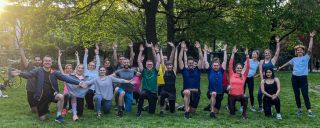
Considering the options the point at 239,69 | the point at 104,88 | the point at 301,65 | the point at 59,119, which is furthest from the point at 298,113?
the point at 59,119

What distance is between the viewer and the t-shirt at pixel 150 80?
36.8 feet

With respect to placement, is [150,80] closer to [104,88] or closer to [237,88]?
[104,88]

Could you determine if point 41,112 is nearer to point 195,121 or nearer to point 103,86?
point 103,86

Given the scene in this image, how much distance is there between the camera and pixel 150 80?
11.2m

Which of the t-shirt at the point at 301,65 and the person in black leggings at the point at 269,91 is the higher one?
the t-shirt at the point at 301,65

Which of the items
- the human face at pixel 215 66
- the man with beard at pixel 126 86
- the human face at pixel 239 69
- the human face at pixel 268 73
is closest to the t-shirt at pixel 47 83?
the man with beard at pixel 126 86

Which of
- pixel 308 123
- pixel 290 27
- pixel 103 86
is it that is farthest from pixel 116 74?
pixel 290 27

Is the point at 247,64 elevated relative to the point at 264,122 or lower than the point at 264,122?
elevated

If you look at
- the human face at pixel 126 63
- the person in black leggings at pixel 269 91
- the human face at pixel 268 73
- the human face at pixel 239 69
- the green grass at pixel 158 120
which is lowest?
the green grass at pixel 158 120

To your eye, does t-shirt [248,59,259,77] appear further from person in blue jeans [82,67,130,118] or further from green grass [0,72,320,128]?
person in blue jeans [82,67,130,118]

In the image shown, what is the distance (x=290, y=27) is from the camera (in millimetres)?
36344

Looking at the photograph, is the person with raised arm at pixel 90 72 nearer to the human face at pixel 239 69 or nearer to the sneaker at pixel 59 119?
the sneaker at pixel 59 119

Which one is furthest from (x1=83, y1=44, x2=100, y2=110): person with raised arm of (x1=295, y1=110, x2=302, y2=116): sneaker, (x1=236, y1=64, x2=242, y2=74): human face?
(x1=295, y1=110, x2=302, y2=116): sneaker

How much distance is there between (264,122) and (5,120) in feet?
20.7
